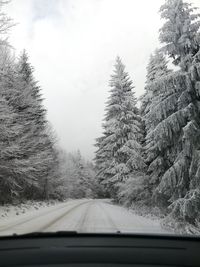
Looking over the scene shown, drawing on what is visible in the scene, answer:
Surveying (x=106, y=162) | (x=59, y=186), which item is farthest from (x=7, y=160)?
(x=59, y=186)

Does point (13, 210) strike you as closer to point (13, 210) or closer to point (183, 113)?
point (13, 210)

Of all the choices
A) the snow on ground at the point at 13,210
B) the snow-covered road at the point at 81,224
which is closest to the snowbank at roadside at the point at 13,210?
the snow on ground at the point at 13,210

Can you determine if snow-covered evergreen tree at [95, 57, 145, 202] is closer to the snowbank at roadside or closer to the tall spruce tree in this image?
the snowbank at roadside

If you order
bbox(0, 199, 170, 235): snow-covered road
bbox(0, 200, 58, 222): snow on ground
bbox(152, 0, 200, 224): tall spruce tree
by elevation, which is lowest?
bbox(0, 199, 170, 235): snow-covered road

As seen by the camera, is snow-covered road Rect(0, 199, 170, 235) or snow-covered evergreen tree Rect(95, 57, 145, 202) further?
snow-covered evergreen tree Rect(95, 57, 145, 202)

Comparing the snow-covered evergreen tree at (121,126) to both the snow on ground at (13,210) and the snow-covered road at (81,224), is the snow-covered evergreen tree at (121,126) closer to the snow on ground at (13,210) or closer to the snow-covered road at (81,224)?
the snow on ground at (13,210)

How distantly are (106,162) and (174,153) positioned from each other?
26255 mm

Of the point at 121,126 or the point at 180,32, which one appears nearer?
the point at 180,32

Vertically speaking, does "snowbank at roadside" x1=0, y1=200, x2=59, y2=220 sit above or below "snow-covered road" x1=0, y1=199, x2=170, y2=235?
above

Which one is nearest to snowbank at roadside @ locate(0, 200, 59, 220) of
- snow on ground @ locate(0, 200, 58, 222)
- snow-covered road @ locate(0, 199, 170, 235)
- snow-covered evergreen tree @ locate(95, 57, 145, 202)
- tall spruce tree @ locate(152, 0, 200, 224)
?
snow on ground @ locate(0, 200, 58, 222)

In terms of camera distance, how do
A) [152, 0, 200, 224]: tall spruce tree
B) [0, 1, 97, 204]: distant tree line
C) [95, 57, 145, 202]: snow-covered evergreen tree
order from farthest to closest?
1. [95, 57, 145, 202]: snow-covered evergreen tree
2. [0, 1, 97, 204]: distant tree line
3. [152, 0, 200, 224]: tall spruce tree

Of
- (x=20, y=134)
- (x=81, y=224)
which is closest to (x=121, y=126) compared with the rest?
(x=20, y=134)

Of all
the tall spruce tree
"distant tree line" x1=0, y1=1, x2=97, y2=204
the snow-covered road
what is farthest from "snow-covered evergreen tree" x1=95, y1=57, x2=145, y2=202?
the tall spruce tree

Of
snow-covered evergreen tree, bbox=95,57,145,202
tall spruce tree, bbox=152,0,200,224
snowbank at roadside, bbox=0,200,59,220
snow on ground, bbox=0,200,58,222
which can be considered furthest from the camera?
snow-covered evergreen tree, bbox=95,57,145,202
